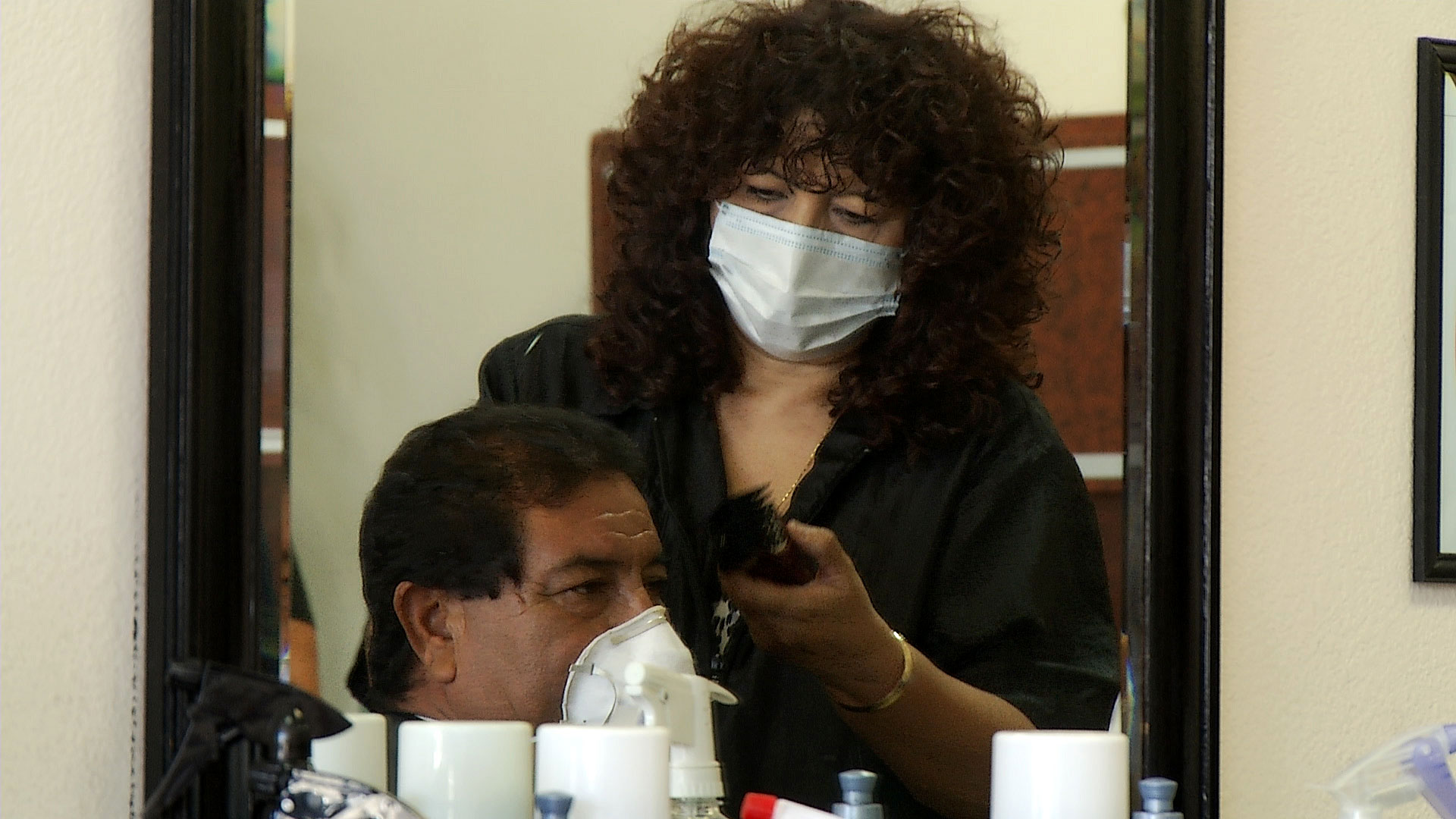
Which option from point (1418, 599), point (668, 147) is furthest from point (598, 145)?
point (1418, 599)

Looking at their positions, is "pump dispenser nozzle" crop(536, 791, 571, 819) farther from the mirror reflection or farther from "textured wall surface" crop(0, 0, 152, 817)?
"textured wall surface" crop(0, 0, 152, 817)

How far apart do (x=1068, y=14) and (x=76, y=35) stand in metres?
0.61

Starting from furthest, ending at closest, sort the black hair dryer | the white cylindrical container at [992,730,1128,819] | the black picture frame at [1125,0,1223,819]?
1. the black picture frame at [1125,0,1223,819]
2. the white cylindrical container at [992,730,1128,819]
3. the black hair dryer

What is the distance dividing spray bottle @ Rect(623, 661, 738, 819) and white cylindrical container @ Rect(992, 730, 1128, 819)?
0.16 metres

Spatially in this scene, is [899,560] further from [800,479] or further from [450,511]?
[450,511]

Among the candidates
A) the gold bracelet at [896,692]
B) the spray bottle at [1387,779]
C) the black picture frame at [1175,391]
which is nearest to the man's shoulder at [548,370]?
the gold bracelet at [896,692]

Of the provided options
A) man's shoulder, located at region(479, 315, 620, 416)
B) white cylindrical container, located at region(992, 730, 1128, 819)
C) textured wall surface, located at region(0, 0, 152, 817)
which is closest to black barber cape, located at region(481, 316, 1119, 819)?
man's shoulder, located at region(479, 315, 620, 416)

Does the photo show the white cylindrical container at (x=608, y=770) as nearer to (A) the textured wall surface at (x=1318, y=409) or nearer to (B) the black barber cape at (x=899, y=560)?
(B) the black barber cape at (x=899, y=560)

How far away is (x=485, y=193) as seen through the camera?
2.97ft

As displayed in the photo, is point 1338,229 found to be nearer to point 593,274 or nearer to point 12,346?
point 593,274

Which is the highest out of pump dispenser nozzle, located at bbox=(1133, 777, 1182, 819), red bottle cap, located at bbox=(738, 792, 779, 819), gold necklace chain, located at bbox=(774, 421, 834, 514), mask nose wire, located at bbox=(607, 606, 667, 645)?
gold necklace chain, located at bbox=(774, 421, 834, 514)

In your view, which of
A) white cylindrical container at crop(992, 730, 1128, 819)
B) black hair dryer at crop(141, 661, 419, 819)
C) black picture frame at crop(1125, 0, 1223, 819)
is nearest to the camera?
black hair dryer at crop(141, 661, 419, 819)

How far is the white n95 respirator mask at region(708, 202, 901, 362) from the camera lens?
0.91 meters

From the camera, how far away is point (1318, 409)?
1.08 meters
